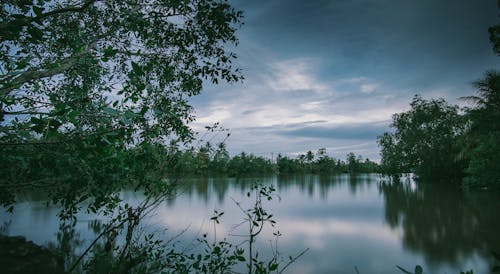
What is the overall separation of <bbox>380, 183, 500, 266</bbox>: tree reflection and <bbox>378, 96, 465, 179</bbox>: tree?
709 inches

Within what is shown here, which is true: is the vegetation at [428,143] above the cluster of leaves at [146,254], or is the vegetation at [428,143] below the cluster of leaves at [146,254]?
above

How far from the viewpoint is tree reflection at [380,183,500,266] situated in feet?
26.0

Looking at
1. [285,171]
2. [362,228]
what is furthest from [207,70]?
[285,171]

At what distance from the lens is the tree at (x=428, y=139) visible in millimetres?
31844

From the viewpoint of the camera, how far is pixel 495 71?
14195mm

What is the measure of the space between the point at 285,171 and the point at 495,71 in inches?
2959

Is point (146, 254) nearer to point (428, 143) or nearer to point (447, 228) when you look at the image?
point (447, 228)

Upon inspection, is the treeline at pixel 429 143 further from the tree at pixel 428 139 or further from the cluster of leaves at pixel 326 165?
the cluster of leaves at pixel 326 165

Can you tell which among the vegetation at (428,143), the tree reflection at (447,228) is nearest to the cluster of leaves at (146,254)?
the tree reflection at (447,228)

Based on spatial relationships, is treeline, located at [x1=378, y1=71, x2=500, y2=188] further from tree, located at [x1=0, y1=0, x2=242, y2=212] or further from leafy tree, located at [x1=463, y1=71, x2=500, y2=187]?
tree, located at [x1=0, y1=0, x2=242, y2=212]

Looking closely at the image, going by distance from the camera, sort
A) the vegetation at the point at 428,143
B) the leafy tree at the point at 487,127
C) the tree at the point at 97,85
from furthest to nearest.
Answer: the vegetation at the point at 428,143, the leafy tree at the point at 487,127, the tree at the point at 97,85

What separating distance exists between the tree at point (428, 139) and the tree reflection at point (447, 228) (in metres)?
18.0

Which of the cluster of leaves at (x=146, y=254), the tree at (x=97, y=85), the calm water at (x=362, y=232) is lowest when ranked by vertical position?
the calm water at (x=362, y=232)

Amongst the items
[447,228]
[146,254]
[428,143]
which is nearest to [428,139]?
[428,143]
